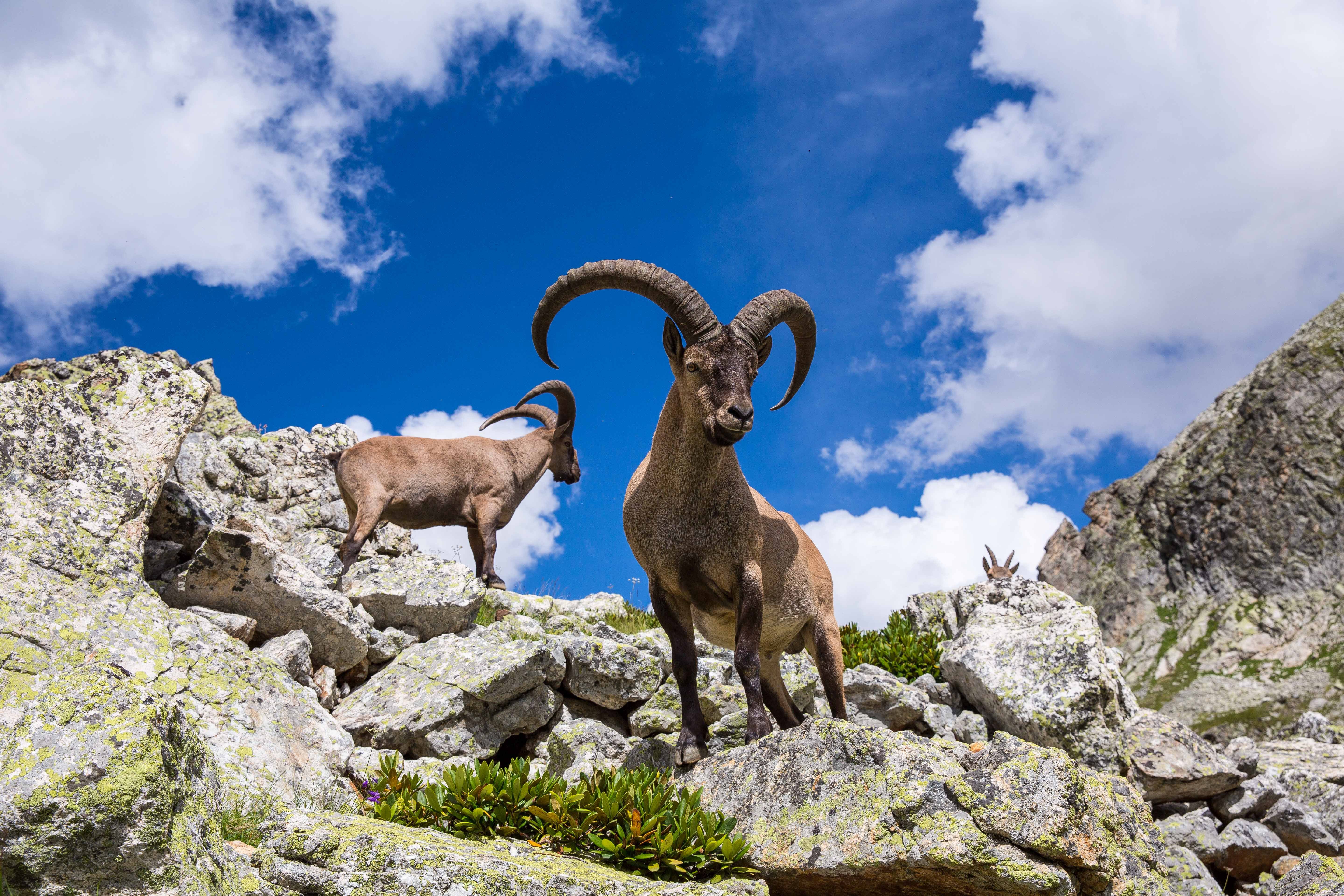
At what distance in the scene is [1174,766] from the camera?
909 cm

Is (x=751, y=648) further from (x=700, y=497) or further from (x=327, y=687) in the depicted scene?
(x=327, y=687)

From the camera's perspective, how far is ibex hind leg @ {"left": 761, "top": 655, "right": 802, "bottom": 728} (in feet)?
25.1

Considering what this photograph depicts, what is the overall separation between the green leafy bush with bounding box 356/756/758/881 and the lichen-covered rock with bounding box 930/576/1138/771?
17.2ft

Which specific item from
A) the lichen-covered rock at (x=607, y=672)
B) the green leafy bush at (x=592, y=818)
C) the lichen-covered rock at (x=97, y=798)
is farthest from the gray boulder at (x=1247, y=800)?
the lichen-covered rock at (x=97, y=798)

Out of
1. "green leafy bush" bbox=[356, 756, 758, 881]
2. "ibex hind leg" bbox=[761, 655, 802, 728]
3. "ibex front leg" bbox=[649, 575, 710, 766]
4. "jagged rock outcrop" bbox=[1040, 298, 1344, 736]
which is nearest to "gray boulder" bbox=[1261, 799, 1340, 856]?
"ibex hind leg" bbox=[761, 655, 802, 728]

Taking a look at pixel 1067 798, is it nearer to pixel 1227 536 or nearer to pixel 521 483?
pixel 521 483

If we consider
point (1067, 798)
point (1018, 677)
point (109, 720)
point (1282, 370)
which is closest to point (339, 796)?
point (109, 720)

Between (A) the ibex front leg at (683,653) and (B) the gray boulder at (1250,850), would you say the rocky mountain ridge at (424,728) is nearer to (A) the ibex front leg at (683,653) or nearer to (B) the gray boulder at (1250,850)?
(B) the gray boulder at (1250,850)

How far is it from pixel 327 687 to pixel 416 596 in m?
1.54

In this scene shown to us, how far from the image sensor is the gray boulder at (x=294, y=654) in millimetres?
7258

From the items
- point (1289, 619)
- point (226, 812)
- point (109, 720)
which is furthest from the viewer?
point (1289, 619)

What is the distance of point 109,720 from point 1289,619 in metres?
26.0

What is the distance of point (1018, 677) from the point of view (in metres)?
9.55

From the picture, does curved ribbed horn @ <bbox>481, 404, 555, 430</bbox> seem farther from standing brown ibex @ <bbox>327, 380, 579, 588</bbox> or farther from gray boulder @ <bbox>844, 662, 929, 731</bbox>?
gray boulder @ <bbox>844, 662, 929, 731</bbox>
